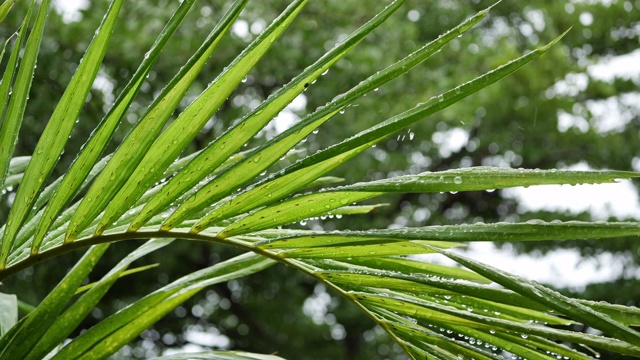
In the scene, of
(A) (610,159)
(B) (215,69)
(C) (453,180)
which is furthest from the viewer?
(A) (610,159)

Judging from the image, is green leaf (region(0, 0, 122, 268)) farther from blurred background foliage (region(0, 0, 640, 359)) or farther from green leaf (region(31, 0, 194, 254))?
blurred background foliage (region(0, 0, 640, 359))

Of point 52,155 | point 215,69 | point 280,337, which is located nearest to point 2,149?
point 52,155

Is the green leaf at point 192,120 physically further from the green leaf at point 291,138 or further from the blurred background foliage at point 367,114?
the blurred background foliage at point 367,114

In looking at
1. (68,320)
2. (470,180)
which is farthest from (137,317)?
(470,180)

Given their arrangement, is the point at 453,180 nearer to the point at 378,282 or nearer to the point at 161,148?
the point at 378,282

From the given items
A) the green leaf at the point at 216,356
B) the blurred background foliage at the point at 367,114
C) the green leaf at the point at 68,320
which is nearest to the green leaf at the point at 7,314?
the green leaf at the point at 68,320

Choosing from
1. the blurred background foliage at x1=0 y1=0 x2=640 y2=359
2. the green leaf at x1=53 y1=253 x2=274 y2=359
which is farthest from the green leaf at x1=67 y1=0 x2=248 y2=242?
the blurred background foliage at x1=0 y1=0 x2=640 y2=359
